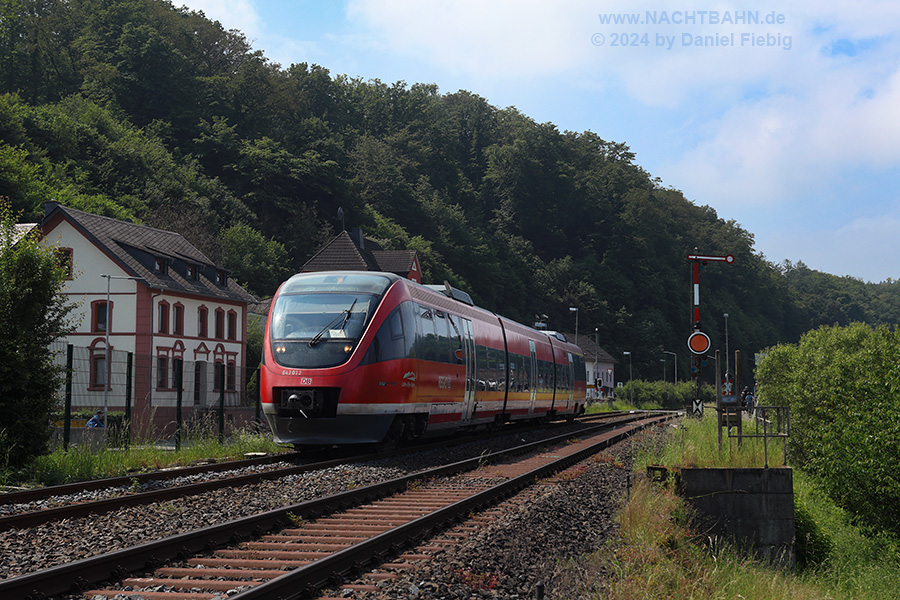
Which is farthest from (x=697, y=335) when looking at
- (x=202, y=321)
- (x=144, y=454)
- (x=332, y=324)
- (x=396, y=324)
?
(x=202, y=321)

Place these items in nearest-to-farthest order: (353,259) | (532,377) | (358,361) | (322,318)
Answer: (358,361) → (322,318) → (532,377) → (353,259)

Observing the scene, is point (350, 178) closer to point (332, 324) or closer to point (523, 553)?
point (332, 324)

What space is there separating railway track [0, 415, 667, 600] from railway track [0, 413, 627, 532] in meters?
2.09

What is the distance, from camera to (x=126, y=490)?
11898mm

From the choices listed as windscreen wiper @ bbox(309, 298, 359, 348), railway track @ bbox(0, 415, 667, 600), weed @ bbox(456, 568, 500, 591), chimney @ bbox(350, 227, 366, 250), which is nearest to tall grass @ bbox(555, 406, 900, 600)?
weed @ bbox(456, 568, 500, 591)

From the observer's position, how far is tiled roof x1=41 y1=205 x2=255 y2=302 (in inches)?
1844

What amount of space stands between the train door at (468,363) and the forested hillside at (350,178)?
143 ft

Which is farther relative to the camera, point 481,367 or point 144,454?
point 481,367

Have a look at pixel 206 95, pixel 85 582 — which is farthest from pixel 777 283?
pixel 85 582

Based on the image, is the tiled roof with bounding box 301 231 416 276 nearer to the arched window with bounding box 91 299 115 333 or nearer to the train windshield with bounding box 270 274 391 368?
the arched window with bounding box 91 299 115 333

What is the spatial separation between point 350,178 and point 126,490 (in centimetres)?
9203

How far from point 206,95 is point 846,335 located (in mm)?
78864

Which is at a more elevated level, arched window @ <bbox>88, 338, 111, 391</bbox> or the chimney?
the chimney

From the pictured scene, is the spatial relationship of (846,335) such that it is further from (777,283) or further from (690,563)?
(777,283)
